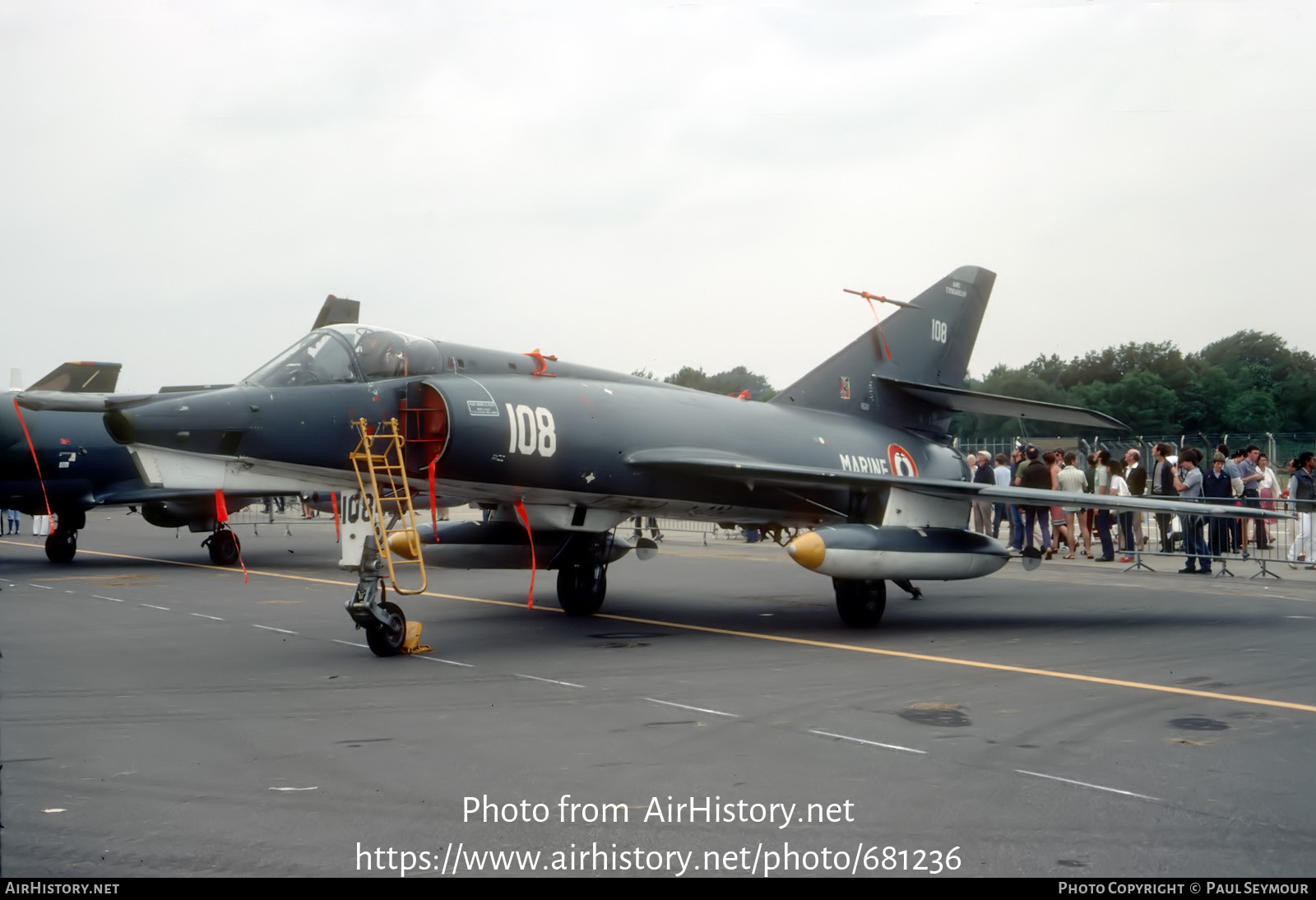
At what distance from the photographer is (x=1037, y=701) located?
21.8 feet

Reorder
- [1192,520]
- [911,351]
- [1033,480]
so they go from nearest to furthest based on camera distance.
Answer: [911,351] < [1192,520] < [1033,480]

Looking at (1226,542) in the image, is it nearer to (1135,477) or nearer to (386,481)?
(1135,477)

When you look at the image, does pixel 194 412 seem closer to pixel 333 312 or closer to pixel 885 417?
pixel 885 417

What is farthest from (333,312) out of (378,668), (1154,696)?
(1154,696)

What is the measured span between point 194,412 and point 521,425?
264cm

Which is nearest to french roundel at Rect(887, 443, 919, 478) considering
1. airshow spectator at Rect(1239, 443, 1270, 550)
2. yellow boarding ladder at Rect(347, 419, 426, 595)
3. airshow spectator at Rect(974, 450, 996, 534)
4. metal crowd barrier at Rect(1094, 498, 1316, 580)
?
metal crowd barrier at Rect(1094, 498, 1316, 580)

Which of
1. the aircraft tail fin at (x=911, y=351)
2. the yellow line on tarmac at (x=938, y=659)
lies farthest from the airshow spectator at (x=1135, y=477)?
the yellow line on tarmac at (x=938, y=659)

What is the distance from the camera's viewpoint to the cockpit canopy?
8.58m

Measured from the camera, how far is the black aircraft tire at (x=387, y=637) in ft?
27.4

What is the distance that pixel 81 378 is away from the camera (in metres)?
20.4

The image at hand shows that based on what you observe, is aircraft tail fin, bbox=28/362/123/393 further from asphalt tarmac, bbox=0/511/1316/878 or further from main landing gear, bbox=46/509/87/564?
asphalt tarmac, bbox=0/511/1316/878

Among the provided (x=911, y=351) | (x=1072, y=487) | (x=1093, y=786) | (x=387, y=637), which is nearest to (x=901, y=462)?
(x=911, y=351)

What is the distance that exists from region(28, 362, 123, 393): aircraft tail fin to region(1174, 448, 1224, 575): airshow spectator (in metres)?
19.6

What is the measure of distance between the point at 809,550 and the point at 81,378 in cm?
1680
